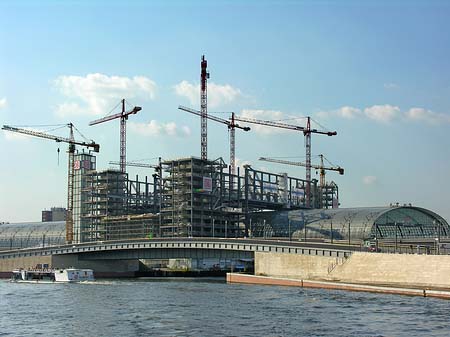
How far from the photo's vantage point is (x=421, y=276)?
411 feet

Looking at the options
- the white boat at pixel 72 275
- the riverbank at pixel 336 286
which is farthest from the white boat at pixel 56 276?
the riverbank at pixel 336 286

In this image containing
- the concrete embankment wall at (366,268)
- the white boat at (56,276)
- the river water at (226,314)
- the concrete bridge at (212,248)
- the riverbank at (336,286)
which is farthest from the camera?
the white boat at (56,276)

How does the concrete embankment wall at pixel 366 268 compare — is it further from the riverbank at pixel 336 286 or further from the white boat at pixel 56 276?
the white boat at pixel 56 276

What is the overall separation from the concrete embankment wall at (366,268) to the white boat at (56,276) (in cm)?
4607

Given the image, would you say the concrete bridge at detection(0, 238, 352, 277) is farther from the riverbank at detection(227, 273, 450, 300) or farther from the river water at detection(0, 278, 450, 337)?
the river water at detection(0, 278, 450, 337)

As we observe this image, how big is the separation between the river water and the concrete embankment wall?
1362 centimetres

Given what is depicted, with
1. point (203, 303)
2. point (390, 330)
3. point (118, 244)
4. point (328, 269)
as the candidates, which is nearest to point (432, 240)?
point (328, 269)

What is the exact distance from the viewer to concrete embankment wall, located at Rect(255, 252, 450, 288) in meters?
124

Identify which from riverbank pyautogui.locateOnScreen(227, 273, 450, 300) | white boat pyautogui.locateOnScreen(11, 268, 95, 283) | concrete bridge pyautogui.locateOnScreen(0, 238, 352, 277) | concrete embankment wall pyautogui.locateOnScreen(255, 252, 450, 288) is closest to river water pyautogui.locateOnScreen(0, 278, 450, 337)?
riverbank pyautogui.locateOnScreen(227, 273, 450, 300)

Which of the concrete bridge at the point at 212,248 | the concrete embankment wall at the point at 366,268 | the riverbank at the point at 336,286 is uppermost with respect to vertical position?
the concrete bridge at the point at 212,248

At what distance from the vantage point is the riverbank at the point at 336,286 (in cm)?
11144

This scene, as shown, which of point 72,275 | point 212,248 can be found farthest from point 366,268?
point 72,275

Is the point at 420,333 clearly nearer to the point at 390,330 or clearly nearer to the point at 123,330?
the point at 390,330

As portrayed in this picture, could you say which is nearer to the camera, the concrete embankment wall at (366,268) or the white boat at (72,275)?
the concrete embankment wall at (366,268)
